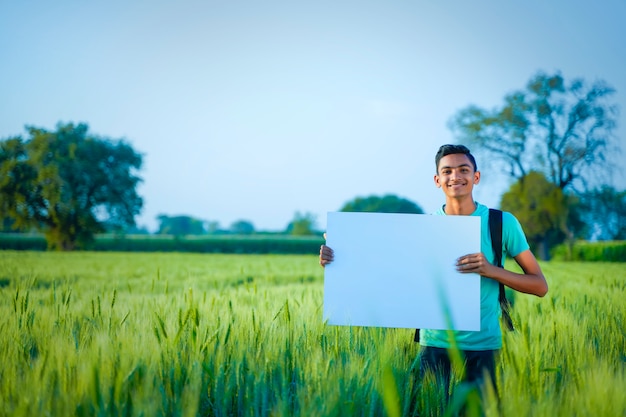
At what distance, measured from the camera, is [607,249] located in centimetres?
2520

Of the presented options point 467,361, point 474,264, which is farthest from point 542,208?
point 474,264

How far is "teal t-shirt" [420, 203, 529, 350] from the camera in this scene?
2.30 metres

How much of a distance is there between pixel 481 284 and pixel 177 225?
6491cm

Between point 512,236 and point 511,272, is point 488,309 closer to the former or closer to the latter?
point 511,272

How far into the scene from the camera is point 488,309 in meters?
2.34

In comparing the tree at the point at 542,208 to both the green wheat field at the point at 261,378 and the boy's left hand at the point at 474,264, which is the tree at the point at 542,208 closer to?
the green wheat field at the point at 261,378

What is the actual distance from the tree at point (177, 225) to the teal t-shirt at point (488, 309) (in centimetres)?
6014

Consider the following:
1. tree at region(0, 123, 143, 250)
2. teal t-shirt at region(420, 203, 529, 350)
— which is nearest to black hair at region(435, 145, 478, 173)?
teal t-shirt at region(420, 203, 529, 350)

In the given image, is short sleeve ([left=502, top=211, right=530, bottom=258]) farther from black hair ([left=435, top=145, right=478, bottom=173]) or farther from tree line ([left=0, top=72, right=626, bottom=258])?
tree line ([left=0, top=72, right=626, bottom=258])

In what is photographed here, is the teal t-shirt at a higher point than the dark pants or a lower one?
higher

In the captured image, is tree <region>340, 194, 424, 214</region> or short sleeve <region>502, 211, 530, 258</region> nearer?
short sleeve <region>502, 211, 530, 258</region>

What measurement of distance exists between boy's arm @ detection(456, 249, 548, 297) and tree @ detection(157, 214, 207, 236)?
60.2 meters

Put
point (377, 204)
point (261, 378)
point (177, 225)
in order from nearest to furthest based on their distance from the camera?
point (261, 378), point (177, 225), point (377, 204)

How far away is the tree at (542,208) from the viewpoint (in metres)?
23.5
